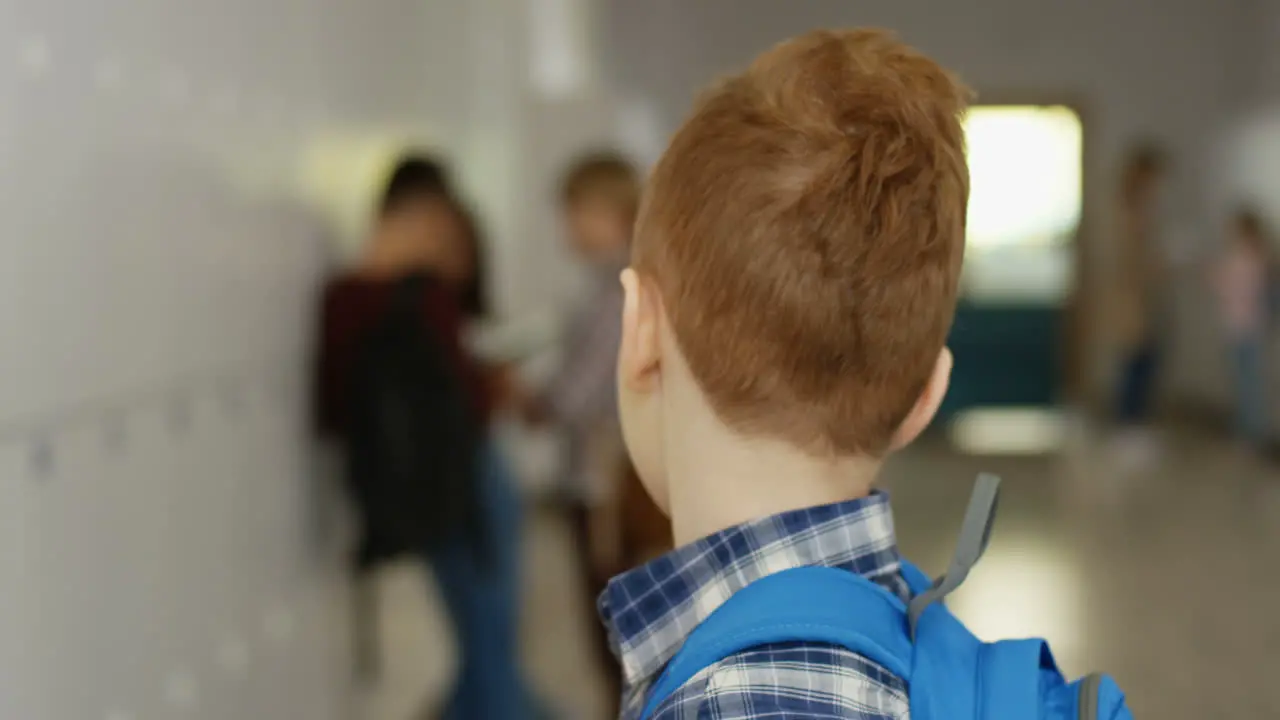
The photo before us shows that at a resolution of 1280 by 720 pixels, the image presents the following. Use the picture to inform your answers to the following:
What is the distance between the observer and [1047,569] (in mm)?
5105

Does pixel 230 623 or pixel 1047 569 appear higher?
pixel 230 623

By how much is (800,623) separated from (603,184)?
2530mm

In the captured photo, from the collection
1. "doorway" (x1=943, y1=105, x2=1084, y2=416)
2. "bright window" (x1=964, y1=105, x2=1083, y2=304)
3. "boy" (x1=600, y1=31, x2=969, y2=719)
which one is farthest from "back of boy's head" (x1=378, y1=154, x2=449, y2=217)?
"bright window" (x1=964, y1=105, x2=1083, y2=304)

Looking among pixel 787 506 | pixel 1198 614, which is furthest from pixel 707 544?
pixel 1198 614

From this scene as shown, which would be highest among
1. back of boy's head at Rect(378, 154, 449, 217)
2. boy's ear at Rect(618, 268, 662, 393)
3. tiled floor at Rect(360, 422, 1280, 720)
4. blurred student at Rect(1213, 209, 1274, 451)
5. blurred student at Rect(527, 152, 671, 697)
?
back of boy's head at Rect(378, 154, 449, 217)

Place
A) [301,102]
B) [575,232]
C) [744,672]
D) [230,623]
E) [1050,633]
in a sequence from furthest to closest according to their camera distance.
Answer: [1050,633] → [575,232] → [301,102] → [230,623] → [744,672]

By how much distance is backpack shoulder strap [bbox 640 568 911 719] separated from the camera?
0.87 meters

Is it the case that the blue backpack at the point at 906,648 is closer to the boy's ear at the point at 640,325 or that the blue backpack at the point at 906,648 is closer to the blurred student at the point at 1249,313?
the boy's ear at the point at 640,325

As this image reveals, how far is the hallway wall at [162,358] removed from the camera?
62.4 inches

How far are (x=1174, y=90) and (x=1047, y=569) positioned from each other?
6.20 metres

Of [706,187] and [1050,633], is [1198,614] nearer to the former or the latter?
[1050,633]

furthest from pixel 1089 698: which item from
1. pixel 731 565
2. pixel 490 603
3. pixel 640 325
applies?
pixel 490 603

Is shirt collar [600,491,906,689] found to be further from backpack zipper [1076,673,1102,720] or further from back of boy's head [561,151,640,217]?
back of boy's head [561,151,640,217]

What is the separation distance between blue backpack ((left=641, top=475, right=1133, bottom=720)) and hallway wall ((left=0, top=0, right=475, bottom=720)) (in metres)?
0.99
